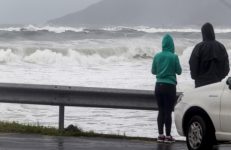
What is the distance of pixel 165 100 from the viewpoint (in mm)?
11523

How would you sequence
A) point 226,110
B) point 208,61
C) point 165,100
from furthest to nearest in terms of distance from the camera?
point 165,100, point 208,61, point 226,110

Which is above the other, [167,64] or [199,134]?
[167,64]

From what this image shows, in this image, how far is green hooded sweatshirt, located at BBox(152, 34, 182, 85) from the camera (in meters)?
11.6

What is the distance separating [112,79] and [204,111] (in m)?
14.5

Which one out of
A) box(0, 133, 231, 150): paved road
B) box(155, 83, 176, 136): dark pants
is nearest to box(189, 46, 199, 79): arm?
box(155, 83, 176, 136): dark pants

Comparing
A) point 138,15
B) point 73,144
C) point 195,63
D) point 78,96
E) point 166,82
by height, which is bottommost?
point 73,144

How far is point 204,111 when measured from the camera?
993 cm

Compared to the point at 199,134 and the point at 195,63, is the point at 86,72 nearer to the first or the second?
the point at 195,63

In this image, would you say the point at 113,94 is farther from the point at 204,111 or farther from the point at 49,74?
the point at 49,74

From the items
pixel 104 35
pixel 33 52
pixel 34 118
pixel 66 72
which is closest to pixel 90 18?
pixel 104 35

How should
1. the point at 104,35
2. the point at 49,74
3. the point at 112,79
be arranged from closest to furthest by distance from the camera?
the point at 112,79 < the point at 49,74 < the point at 104,35

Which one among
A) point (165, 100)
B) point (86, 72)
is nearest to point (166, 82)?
point (165, 100)

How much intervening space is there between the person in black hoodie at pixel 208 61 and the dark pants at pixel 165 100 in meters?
0.49

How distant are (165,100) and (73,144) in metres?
1.73
